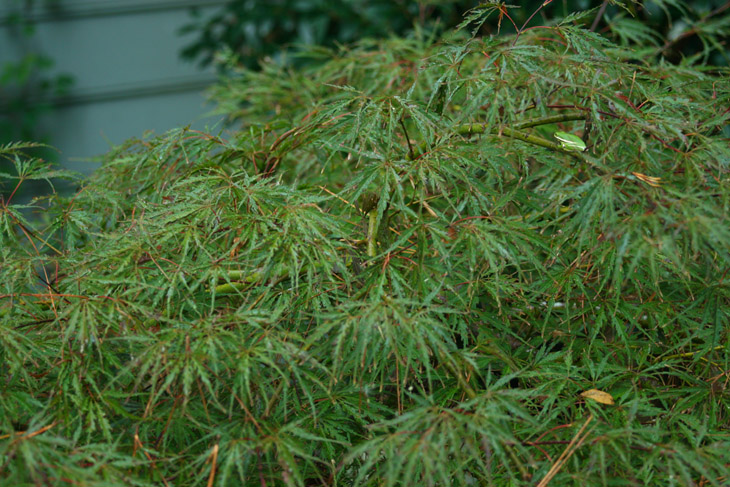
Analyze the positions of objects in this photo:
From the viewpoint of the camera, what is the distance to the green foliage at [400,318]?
55 centimetres

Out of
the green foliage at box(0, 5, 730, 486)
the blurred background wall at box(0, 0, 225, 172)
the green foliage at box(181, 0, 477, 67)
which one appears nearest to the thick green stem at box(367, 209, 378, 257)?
the green foliage at box(0, 5, 730, 486)

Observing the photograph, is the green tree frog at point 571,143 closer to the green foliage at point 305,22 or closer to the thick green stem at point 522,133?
the thick green stem at point 522,133

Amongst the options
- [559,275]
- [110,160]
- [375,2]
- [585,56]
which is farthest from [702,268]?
[375,2]

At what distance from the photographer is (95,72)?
3467 mm

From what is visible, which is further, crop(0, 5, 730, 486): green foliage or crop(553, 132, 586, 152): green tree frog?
crop(553, 132, 586, 152): green tree frog

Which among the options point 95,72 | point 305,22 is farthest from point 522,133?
point 95,72

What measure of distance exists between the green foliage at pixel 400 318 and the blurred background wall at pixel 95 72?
2850 millimetres

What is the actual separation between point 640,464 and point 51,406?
510 millimetres

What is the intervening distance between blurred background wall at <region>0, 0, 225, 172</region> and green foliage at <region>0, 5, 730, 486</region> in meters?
2.85

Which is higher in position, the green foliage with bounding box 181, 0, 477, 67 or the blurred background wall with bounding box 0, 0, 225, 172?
the green foliage with bounding box 181, 0, 477, 67

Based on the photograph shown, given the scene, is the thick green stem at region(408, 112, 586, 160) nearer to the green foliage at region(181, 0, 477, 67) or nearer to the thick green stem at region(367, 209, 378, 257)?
the thick green stem at region(367, 209, 378, 257)

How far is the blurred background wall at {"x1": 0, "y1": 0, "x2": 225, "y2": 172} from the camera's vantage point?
3.36 metres

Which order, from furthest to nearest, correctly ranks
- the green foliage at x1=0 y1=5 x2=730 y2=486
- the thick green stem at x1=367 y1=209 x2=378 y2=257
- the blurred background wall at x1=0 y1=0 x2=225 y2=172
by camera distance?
1. the blurred background wall at x1=0 y1=0 x2=225 y2=172
2. the thick green stem at x1=367 y1=209 x2=378 y2=257
3. the green foliage at x1=0 y1=5 x2=730 y2=486

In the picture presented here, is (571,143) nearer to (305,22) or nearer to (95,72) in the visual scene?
(305,22)
